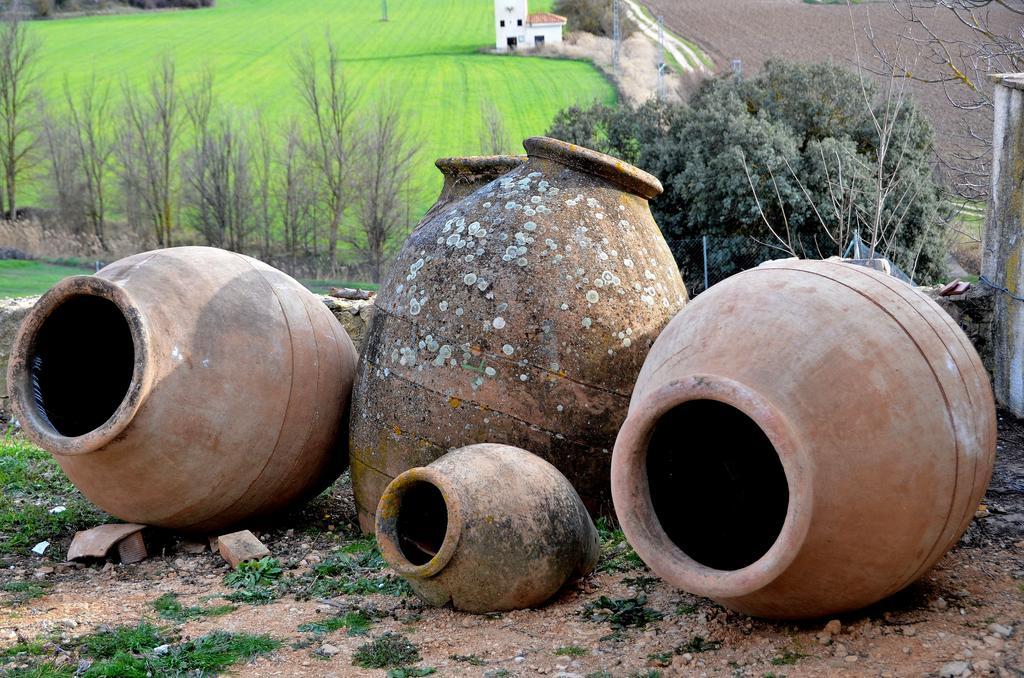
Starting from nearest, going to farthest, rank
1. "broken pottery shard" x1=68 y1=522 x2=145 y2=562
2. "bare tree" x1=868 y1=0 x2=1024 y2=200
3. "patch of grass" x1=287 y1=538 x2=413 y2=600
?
"patch of grass" x1=287 y1=538 x2=413 y2=600 < "broken pottery shard" x1=68 y1=522 x2=145 y2=562 < "bare tree" x1=868 y1=0 x2=1024 y2=200

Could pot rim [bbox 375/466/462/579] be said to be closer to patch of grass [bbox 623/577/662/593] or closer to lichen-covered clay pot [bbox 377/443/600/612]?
lichen-covered clay pot [bbox 377/443/600/612]

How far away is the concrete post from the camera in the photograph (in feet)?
19.7

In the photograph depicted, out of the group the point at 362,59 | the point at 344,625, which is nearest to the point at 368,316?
the point at 344,625

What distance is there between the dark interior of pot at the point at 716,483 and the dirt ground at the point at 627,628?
0.30 m

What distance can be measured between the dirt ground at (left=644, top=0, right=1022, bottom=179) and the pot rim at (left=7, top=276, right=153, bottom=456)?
1695 cm

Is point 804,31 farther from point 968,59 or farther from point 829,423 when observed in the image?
point 829,423

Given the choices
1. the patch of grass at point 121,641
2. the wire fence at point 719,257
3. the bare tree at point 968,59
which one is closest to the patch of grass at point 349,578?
the patch of grass at point 121,641

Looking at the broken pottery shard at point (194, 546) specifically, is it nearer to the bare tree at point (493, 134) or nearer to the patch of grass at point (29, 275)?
the patch of grass at point (29, 275)

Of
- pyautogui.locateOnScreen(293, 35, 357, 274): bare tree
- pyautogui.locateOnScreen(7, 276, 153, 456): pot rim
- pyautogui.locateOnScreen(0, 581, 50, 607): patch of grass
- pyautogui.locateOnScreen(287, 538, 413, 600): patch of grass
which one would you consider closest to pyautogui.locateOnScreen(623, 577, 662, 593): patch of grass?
pyautogui.locateOnScreen(287, 538, 413, 600): patch of grass

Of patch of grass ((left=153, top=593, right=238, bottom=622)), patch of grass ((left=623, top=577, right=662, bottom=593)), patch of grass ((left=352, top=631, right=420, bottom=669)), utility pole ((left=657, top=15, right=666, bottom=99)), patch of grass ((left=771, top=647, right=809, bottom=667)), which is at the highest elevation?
utility pole ((left=657, top=15, right=666, bottom=99))

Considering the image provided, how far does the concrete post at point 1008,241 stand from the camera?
236 inches

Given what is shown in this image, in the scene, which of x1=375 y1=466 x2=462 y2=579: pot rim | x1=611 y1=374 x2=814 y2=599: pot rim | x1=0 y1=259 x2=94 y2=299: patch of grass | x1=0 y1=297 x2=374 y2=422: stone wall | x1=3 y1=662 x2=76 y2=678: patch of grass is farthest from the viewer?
x1=0 y1=259 x2=94 y2=299: patch of grass

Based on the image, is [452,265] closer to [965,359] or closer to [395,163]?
[965,359]

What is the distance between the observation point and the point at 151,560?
5.19m
